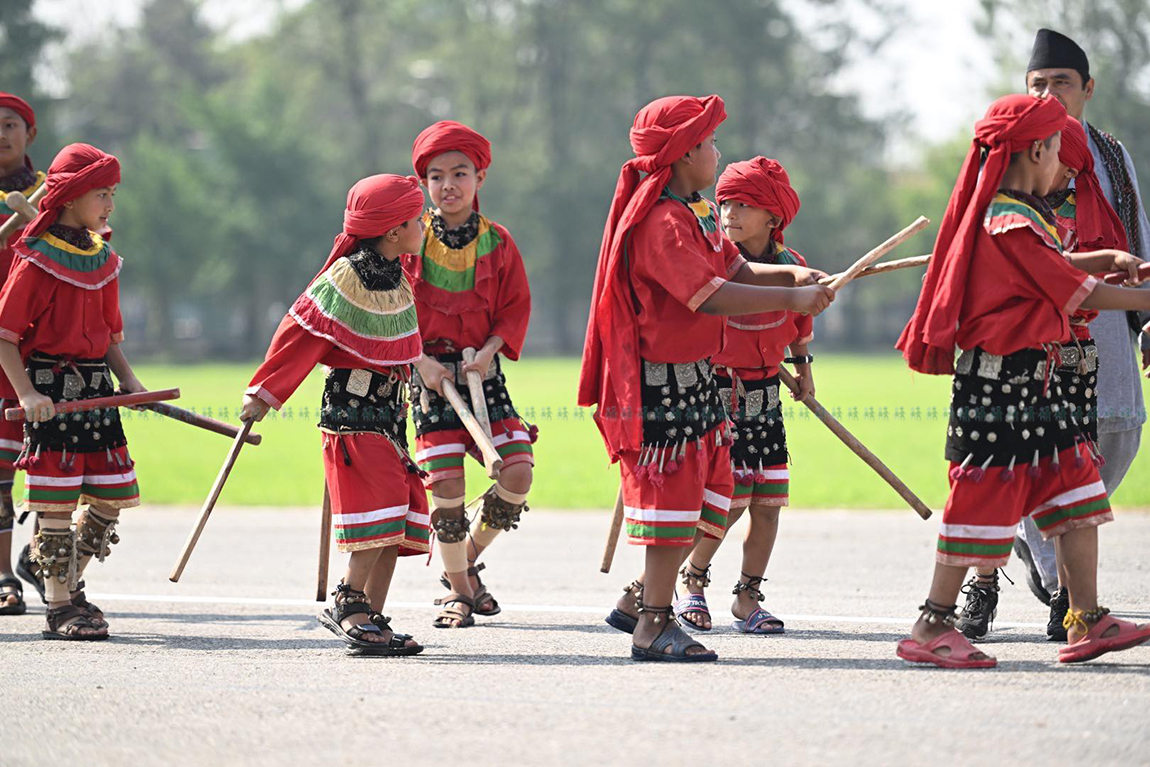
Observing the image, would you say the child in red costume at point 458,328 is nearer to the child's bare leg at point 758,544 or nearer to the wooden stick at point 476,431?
A: the wooden stick at point 476,431

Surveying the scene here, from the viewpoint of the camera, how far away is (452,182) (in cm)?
705

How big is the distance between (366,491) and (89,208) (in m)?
1.91

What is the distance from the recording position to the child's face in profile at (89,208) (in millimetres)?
6781

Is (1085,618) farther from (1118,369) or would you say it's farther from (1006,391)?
(1118,369)

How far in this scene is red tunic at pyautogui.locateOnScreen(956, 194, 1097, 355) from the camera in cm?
524

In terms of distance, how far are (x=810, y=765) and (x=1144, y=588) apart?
3977 millimetres

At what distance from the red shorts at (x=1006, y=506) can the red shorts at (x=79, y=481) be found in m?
3.56

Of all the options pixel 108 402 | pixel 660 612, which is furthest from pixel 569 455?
pixel 660 612

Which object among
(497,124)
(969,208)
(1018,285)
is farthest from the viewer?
(497,124)

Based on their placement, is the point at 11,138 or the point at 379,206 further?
the point at 11,138

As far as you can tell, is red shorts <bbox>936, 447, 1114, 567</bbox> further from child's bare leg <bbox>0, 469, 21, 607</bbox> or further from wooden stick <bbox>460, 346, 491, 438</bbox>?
child's bare leg <bbox>0, 469, 21, 607</bbox>

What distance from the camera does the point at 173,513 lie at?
38.7 ft

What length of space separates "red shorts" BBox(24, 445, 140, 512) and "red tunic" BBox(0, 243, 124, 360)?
446 mm

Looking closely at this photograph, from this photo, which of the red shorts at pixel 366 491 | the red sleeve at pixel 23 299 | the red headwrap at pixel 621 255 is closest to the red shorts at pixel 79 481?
the red sleeve at pixel 23 299
